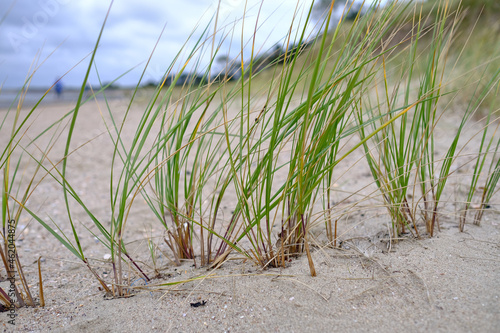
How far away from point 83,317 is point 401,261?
3.24 feet

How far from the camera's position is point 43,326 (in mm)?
1157

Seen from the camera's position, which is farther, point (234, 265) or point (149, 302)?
point (234, 265)

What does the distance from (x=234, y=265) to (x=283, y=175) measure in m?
1.74

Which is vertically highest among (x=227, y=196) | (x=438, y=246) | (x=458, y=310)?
(x=227, y=196)

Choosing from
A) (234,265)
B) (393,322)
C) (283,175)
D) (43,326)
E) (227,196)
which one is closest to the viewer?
(393,322)

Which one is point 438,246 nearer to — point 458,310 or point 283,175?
point 458,310

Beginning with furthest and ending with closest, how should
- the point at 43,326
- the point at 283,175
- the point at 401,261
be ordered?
1. the point at 283,175
2. the point at 401,261
3. the point at 43,326

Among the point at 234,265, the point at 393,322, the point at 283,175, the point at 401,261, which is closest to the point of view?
the point at 393,322

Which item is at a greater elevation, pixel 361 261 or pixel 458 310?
pixel 361 261

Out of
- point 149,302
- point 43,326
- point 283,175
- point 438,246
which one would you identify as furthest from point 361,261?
point 283,175

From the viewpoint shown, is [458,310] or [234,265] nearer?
[458,310]

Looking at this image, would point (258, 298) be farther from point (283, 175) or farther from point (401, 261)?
point (283, 175)

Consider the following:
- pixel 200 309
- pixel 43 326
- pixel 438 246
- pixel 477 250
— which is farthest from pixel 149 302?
pixel 477 250

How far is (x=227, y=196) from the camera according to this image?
263 cm
